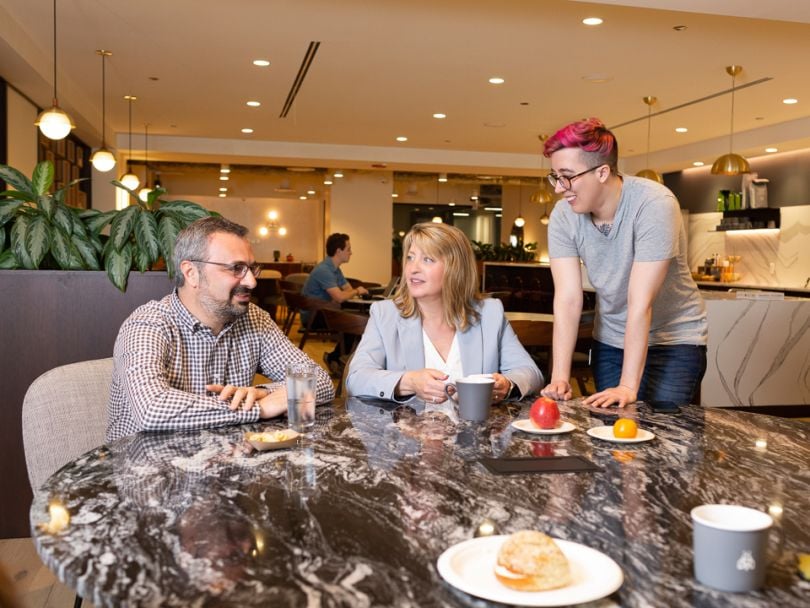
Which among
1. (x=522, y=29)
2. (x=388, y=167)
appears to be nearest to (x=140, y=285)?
(x=522, y=29)

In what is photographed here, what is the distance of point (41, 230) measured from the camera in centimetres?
296

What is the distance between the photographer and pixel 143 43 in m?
6.73

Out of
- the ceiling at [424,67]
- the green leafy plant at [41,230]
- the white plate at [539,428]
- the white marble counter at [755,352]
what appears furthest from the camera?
the white marble counter at [755,352]

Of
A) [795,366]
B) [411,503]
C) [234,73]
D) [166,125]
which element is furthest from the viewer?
[166,125]

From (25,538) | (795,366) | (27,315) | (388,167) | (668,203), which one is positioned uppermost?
(388,167)

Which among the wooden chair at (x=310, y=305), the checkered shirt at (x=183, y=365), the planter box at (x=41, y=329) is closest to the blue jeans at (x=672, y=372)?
the checkered shirt at (x=183, y=365)

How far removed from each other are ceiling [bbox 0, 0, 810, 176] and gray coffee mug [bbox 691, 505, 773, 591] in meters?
4.37

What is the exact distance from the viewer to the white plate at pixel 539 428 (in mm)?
1657

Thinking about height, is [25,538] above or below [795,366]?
below

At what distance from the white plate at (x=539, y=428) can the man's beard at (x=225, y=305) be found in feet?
2.67

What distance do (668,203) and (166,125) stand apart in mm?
10042

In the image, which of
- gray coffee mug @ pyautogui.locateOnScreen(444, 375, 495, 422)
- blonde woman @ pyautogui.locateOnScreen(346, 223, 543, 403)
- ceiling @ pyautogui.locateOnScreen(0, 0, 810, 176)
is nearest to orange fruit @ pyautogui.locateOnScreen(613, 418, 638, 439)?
gray coffee mug @ pyautogui.locateOnScreen(444, 375, 495, 422)

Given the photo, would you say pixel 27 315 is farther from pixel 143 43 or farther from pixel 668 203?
pixel 143 43

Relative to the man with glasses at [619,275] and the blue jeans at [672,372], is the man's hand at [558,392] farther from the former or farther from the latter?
the blue jeans at [672,372]
